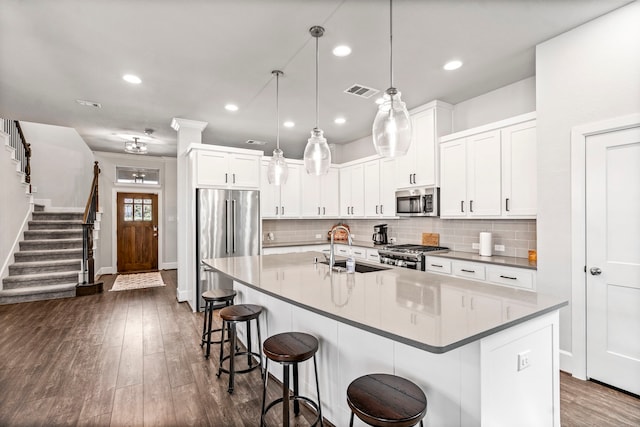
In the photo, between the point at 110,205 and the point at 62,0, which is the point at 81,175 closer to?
the point at 110,205

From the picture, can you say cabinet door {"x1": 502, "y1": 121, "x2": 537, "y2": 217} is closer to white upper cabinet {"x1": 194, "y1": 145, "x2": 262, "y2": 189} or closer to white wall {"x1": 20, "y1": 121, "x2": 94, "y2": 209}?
white upper cabinet {"x1": 194, "y1": 145, "x2": 262, "y2": 189}

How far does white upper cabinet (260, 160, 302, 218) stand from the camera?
541 centimetres

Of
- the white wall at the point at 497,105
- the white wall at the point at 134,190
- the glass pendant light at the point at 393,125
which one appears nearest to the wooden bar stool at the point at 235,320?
the glass pendant light at the point at 393,125

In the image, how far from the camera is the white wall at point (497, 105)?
11.3 feet

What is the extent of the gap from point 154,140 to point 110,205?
102 inches

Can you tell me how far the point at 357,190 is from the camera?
18.7 feet

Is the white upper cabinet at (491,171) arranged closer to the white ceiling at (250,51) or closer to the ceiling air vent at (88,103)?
the white ceiling at (250,51)

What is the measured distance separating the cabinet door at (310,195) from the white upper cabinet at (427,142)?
6.56 ft

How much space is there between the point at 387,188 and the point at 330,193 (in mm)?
1430

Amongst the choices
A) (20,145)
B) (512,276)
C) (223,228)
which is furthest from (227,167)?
(20,145)

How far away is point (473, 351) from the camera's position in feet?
4.43

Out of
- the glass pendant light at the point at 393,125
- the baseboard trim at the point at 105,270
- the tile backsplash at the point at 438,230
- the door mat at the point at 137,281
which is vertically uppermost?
the glass pendant light at the point at 393,125

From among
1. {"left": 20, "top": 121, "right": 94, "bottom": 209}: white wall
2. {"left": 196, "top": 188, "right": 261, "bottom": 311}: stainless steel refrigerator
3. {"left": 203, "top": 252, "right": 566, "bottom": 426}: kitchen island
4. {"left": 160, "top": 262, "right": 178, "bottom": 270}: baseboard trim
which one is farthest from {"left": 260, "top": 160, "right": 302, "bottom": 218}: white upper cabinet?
{"left": 20, "top": 121, "right": 94, "bottom": 209}: white wall

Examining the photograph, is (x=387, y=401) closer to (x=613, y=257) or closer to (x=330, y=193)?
(x=613, y=257)
